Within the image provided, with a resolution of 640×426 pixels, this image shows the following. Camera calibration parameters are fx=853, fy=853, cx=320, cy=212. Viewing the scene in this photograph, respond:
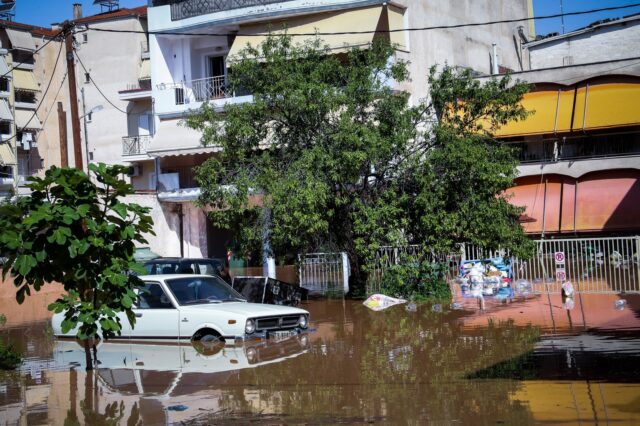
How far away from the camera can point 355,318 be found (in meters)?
19.6

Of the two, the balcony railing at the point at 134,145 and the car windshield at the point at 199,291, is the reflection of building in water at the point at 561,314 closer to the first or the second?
the car windshield at the point at 199,291

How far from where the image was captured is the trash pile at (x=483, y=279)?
2314 cm

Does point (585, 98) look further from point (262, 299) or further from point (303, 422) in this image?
point (303, 422)

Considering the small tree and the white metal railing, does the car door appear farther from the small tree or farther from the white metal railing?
the white metal railing

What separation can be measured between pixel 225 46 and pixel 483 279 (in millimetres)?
18053

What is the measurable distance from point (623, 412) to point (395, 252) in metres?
13.2

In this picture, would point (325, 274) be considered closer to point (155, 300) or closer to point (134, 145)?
point (155, 300)

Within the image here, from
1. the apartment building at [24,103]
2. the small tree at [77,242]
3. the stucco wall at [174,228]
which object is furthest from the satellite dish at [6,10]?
the small tree at [77,242]

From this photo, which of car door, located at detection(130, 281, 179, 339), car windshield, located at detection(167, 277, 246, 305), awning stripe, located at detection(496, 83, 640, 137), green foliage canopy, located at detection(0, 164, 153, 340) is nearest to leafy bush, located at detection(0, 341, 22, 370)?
car door, located at detection(130, 281, 179, 339)

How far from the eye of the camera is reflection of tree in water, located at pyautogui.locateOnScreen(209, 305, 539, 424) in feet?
30.9

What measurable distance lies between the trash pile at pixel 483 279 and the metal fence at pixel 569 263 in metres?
0.26

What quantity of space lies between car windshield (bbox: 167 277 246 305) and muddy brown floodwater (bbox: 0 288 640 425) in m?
0.92

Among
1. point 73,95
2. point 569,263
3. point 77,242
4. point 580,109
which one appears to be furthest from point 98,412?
point 580,109

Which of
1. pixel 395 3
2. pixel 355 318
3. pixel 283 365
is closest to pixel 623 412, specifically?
pixel 283 365
